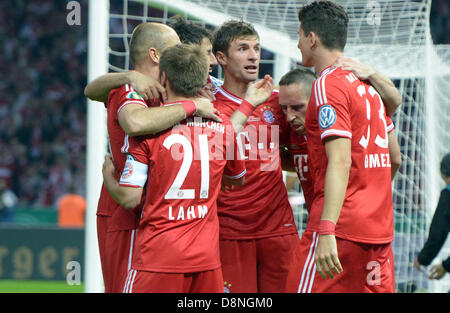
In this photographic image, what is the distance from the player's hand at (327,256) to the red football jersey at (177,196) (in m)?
0.50

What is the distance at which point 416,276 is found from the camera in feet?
24.8

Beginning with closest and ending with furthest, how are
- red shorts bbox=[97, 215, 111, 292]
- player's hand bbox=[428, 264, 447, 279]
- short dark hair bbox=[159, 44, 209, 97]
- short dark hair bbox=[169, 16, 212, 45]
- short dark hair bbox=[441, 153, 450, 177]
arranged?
short dark hair bbox=[159, 44, 209, 97]
red shorts bbox=[97, 215, 111, 292]
short dark hair bbox=[169, 16, 212, 45]
player's hand bbox=[428, 264, 447, 279]
short dark hair bbox=[441, 153, 450, 177]

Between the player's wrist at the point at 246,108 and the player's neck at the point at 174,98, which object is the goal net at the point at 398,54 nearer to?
the player's wrist at the point at 246,108

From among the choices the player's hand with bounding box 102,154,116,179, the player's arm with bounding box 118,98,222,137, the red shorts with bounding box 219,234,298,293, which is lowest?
the red shorts with bounding box 219,234,298,293

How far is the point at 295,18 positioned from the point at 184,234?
12.1 ft

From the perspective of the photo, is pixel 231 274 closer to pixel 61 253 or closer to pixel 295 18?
pixel 295 18

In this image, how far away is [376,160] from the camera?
334cm

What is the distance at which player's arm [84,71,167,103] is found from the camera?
11.2 ft

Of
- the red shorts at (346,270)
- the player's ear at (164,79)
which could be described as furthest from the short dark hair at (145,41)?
the red shorts at (346,270)

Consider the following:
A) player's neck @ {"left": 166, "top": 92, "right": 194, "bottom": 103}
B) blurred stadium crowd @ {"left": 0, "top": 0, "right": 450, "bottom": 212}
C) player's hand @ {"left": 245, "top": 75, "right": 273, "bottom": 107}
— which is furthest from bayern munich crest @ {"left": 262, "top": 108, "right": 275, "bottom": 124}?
blurred stadium crowd @ {"left": 0, "top": 0, "right": 450, "bottom": 212}

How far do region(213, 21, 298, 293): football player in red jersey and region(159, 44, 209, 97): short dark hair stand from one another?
0.75 metres

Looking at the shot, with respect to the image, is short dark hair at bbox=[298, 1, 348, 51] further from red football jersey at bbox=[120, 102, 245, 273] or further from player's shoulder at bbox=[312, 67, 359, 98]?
red football jersey at bbox=[120, 102, 245, 273]

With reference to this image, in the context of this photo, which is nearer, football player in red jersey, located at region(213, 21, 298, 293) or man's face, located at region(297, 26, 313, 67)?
man's face, located at region(297, 26, 313, 67)

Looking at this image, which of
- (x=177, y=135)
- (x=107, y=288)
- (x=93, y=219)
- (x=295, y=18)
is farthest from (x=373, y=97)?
(x=295, y=18)
